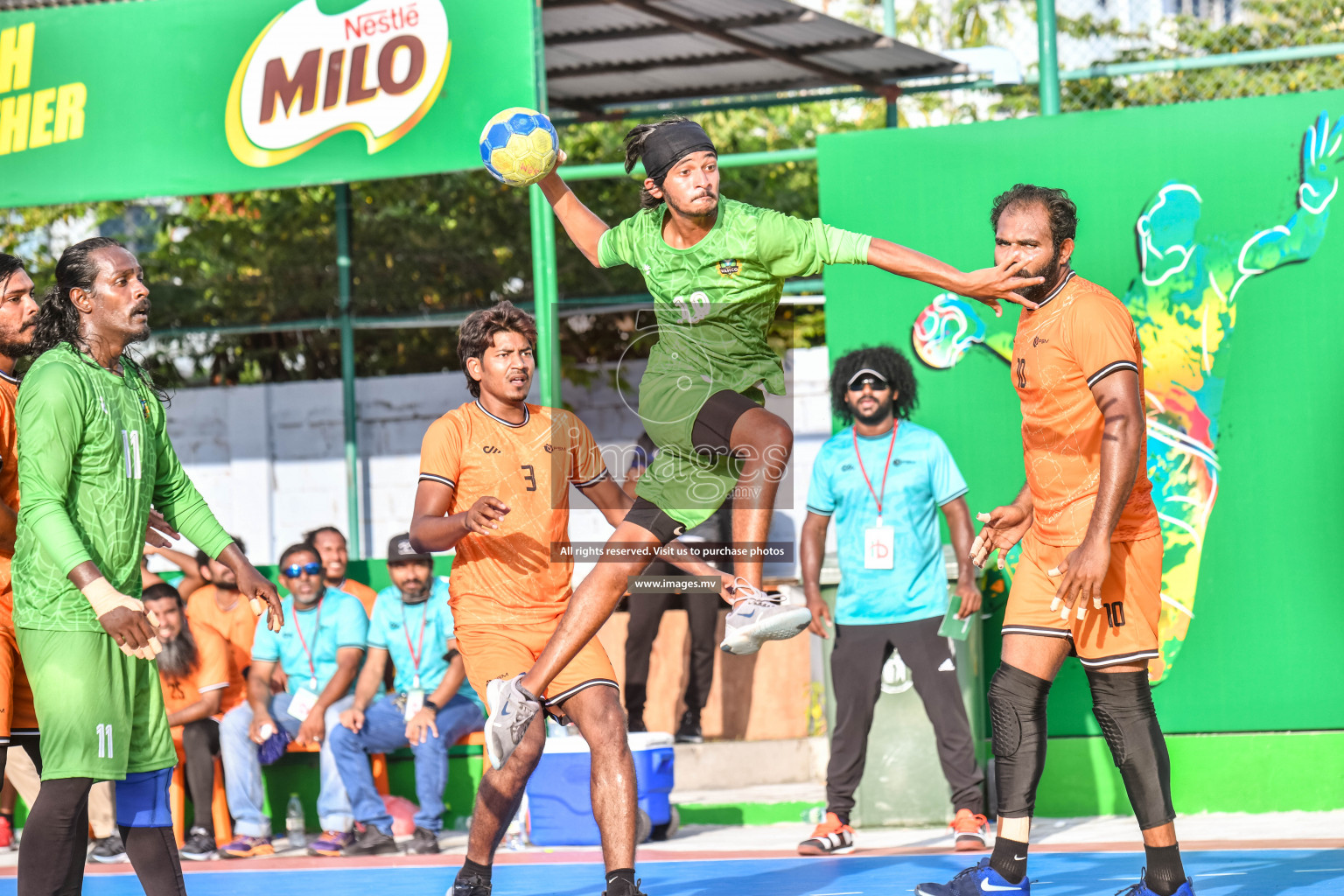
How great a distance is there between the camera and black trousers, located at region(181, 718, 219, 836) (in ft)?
26.9

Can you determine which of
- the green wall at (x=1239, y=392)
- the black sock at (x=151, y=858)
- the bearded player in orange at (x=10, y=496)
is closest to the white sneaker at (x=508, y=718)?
the black sock at (x=151, y=858)

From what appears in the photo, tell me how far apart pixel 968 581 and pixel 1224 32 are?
8.14 m

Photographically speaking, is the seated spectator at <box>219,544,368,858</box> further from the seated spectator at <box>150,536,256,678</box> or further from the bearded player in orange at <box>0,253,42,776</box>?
the bearded player in orange at <box>0,253,42,776</box>

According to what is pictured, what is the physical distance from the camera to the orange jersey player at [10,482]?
15.8 ft

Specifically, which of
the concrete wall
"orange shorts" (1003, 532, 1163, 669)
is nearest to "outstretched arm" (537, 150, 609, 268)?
"orange shorts" (1003, 532, 1163, 669)

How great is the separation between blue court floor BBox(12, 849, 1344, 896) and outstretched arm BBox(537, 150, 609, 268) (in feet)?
9.05

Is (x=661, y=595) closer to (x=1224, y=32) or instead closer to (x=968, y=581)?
(x=968, y=581)

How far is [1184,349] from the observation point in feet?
26.0

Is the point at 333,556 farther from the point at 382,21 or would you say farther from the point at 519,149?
the point at 519,149

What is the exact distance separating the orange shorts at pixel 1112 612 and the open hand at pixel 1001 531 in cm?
19

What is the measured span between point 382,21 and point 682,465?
14.8 feet

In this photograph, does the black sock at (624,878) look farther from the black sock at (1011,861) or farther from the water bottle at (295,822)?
the water bottle at (295,822)

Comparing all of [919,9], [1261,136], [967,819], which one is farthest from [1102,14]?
[967,819]

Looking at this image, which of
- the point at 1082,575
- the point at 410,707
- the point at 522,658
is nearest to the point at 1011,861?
the point at 1082,575
